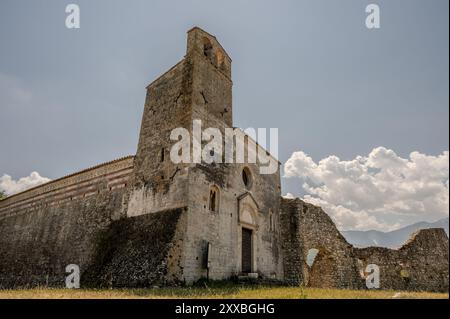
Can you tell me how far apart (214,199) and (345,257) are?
31.3 ft

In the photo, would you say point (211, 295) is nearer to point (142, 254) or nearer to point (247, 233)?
point (142, 254)

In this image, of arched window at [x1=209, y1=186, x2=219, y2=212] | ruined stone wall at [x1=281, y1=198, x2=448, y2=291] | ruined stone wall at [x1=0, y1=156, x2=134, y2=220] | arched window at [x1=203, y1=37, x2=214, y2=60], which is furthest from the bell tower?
ruined stone wall at [x1=281, y1=198, x2=448, y2=291]

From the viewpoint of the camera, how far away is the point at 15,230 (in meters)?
22.2

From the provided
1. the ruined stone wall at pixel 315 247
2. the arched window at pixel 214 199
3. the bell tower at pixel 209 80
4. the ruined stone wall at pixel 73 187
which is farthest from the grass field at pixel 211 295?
the ruined stone wall at pixel 315 247

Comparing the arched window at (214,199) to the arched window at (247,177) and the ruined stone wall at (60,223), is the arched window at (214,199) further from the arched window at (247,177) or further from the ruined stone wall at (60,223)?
the ruined stone wall at (60,223)

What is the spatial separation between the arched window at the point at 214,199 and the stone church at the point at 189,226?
4 centimetres

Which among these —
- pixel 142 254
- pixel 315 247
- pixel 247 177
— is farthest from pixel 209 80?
pixel 315 247

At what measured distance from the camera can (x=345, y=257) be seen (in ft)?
58.4

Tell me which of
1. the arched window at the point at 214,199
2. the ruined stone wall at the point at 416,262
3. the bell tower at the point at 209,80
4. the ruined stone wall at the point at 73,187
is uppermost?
the bell tower at the point at 209,80

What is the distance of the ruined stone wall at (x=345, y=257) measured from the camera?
16125 mm

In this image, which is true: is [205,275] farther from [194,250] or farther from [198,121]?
[198,121]
